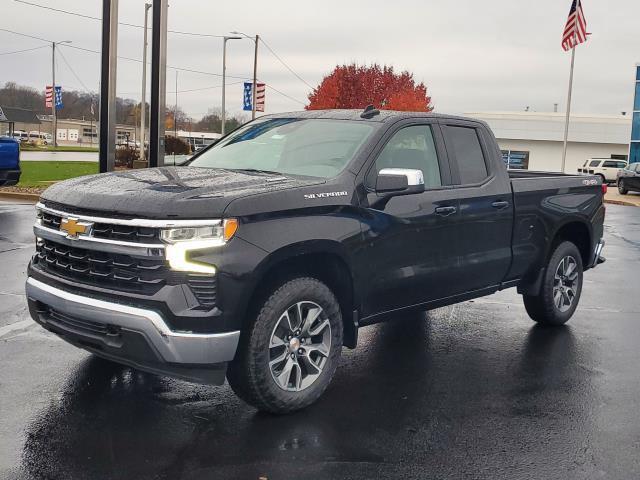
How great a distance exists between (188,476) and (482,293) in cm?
321

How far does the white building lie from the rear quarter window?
62.9 metres

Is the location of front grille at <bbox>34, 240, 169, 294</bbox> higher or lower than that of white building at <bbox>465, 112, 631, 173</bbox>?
lower

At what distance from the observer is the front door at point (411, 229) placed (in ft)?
16.3

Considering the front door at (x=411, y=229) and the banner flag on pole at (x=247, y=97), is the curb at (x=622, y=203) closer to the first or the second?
the front door at (x=411, y=229)

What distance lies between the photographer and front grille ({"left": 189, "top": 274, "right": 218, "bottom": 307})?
4055 millimetres

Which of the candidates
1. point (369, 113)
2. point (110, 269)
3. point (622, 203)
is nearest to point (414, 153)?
point (369, 113)

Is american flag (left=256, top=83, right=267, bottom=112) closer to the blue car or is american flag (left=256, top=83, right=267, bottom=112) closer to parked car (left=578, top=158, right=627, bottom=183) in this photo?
parked car (left=578, top=158, right=627, bottom=183)

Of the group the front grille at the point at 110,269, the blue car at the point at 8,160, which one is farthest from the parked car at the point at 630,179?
the front grille at the point at 110,269

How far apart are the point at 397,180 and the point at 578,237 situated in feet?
10.8

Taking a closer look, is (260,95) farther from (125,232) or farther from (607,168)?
(125,232)

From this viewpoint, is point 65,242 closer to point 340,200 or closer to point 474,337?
point 340,200

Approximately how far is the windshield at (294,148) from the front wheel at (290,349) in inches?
35.9

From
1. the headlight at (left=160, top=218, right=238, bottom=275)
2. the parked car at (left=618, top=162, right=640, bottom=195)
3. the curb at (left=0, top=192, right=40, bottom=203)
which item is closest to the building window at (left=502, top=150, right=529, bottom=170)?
the parked car at (left=618, top=162, right=640, bottom=195)

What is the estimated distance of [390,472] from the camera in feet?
12.6
